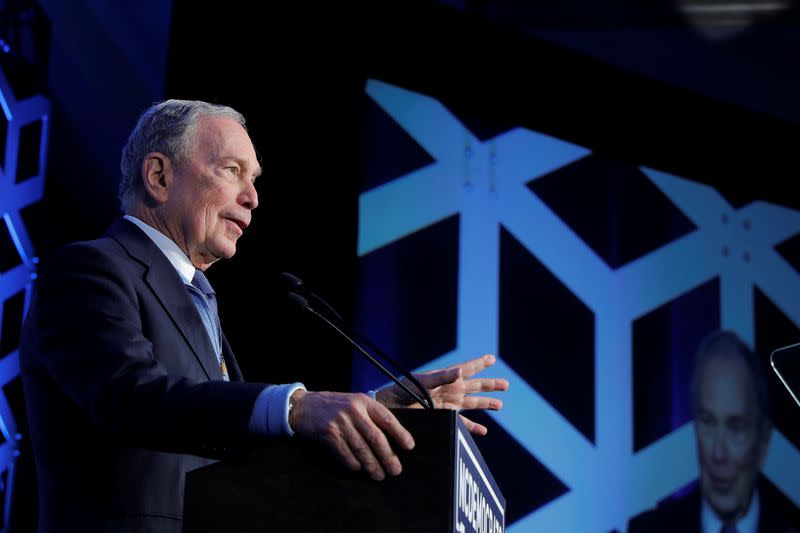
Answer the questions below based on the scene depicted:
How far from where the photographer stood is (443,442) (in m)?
1.15

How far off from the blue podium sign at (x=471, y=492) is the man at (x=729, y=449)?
2.75 metres

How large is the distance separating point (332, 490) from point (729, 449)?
3.35 meters

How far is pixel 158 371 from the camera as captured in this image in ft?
4.29

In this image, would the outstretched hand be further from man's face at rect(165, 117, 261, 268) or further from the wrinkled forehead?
the wrinkled forehead

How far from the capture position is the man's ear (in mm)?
1820

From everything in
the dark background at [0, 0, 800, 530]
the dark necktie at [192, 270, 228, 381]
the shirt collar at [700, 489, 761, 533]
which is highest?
the dark background at [0, 0, 800, 530]

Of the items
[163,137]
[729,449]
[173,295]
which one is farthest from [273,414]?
[729,449]

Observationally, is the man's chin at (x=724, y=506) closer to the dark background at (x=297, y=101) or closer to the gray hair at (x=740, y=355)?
the gray hair at (x=740, y=355)

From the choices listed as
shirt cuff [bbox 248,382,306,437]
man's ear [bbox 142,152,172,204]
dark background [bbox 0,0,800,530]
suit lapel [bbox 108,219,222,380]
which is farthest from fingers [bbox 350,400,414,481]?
dark background [bbox 0,0,800,530]

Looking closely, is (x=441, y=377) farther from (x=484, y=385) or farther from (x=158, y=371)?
(x=158, y=371)

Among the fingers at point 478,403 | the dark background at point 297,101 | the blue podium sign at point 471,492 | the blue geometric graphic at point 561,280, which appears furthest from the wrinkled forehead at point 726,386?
the blue podium sign at point 471,492

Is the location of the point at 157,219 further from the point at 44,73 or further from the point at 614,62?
the point at 614,62

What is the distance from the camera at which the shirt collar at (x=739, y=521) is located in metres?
4.01

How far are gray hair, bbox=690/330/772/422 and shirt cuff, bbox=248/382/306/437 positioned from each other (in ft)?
10.9
